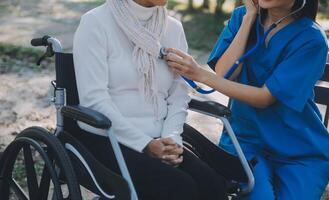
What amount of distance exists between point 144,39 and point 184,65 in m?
0.21

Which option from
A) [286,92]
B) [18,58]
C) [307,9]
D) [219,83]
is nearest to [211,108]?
[219,83]

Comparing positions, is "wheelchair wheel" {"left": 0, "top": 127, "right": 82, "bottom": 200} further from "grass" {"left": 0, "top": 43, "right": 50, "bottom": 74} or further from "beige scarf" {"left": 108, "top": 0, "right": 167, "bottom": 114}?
"grass" {"left": 0, "top": 43, "right": 50, "bottom": 74}

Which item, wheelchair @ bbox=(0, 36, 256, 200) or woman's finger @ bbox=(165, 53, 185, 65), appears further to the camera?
woman's finger @ bbox=(165, 53, 185, 65)

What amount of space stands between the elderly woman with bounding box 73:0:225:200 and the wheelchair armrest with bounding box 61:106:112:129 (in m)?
0.10

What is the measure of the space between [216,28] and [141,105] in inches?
208

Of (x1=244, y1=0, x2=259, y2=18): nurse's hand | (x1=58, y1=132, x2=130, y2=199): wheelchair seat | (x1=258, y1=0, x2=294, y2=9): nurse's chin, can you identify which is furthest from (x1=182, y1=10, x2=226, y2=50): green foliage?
(x1=58, y1=132, x2=130, y2=199): wheelchair seat

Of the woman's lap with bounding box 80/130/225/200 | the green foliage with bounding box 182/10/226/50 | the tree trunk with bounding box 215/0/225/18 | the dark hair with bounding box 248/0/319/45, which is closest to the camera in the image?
the woman's lap with bounding box 80/130/225/200

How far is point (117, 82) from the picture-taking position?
8.05 feet

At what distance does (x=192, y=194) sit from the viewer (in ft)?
7.70

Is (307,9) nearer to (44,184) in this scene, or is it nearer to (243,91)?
(243,91)

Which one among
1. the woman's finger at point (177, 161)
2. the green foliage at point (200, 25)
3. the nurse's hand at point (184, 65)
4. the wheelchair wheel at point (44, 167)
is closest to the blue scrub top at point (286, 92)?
the nurse's hand at point (184, 65)

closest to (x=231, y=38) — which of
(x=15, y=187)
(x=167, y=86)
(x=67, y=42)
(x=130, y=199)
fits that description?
(x=167, y=86)

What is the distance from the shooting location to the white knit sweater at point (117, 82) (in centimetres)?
238

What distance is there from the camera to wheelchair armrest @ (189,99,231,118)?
101 inches
